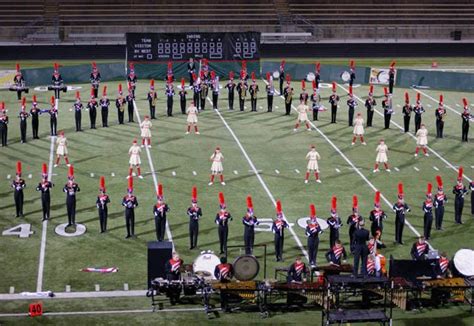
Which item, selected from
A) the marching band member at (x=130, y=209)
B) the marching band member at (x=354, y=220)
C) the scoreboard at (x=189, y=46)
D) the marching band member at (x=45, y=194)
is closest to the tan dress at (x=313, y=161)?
the marching band member at (x=354, y=220)

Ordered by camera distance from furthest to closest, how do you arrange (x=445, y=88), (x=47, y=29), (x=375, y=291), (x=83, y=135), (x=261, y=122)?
(x=47, y=29), (x=445, y=88), (x=261, y=122), (x=83, y=135), (x=375, y=291)

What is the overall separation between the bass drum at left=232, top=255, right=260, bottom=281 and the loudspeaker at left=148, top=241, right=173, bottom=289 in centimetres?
137

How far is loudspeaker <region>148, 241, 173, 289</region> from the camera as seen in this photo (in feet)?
61.9

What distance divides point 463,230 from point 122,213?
326 inches

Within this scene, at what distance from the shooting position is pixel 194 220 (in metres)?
21.6

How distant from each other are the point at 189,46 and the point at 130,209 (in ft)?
64.1

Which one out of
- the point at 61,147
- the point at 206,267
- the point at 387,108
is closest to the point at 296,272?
the point at 206,267

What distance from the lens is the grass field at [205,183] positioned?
66.5ft

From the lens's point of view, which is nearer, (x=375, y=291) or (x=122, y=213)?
(x=375, y=291)

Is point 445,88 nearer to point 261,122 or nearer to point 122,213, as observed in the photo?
point 261,122

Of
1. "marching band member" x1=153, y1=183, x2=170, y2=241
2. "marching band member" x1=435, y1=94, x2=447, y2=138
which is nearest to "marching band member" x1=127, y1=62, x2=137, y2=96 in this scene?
"marching band member" x1=435, y1=94, x2=447, y2=138

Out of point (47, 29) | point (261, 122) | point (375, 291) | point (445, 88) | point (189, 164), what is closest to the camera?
point (375, 291)

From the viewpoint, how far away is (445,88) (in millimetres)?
41188

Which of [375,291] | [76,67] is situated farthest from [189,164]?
[76,67]
